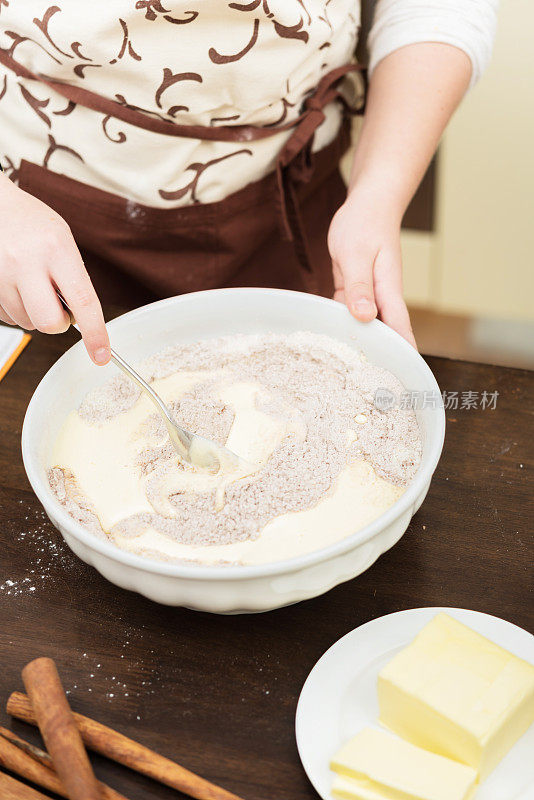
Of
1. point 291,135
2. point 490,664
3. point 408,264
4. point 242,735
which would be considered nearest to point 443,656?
point 490,664

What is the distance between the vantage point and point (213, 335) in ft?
3.14

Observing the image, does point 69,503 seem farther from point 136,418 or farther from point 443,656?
point 443,656

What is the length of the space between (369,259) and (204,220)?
287 millimetres

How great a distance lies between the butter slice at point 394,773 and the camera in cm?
57

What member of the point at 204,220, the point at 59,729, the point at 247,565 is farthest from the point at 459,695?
the point at 204,220

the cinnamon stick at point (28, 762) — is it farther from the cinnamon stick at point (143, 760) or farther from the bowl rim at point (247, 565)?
the bowl rim at point (247, 565)

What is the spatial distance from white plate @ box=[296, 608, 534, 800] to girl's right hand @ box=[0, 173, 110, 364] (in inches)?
14.7

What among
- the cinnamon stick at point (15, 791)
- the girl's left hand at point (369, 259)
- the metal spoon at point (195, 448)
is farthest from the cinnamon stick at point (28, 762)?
the girl's left hand at point (369, 259)

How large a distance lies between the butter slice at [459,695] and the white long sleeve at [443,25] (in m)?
0.80

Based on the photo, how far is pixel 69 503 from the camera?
2.41ft

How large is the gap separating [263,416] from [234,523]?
0.50ft

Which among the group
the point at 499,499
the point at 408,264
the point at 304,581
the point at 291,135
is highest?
the point at 291,135

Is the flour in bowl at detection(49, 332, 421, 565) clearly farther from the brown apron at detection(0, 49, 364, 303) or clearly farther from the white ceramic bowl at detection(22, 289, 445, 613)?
the brown apron at detection(0, 49, 364, 303)

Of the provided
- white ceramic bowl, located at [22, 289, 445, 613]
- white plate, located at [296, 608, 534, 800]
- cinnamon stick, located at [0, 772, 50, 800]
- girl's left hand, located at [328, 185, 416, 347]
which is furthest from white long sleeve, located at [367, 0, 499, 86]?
Result: cinnamon stick, located at [0, 772, 50, 800]
